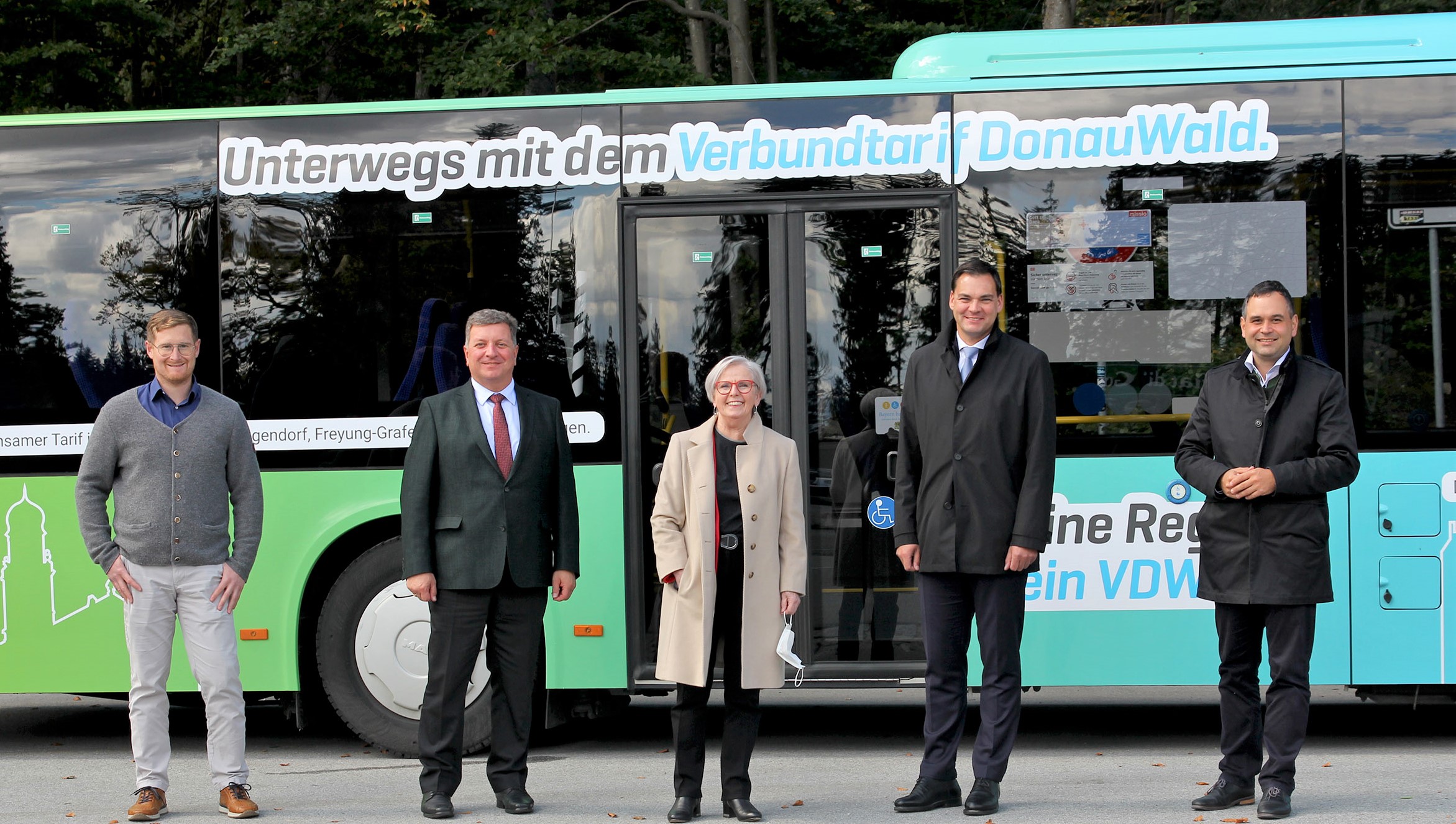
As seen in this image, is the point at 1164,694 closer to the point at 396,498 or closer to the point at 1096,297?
the point at 1096,297

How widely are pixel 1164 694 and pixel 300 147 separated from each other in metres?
5.89

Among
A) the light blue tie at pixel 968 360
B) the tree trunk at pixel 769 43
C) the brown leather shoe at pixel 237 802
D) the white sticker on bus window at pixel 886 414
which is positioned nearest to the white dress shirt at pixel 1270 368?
the light blue tie at pixel 968 360

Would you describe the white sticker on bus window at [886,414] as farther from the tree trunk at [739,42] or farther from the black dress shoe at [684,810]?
the tree trunk at [739,42]

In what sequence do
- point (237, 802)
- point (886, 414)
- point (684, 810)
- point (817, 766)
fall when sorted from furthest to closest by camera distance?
point (817, 766) < point (886, 414) < point (237, 802) < point (684, 810)

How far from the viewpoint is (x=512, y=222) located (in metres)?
6.64

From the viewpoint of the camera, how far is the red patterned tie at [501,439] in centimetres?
556

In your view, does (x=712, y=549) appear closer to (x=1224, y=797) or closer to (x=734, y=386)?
(x=734, y=386)

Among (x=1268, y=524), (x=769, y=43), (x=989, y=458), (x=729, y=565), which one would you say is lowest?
(x=729, y=565)

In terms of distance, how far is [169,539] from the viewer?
5.51 m

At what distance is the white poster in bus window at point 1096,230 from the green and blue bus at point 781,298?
0.01m

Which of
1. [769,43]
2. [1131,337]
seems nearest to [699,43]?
[769,43]

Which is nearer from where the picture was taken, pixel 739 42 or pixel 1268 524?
pixel 1268 524

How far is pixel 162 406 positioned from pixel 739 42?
43.1ft

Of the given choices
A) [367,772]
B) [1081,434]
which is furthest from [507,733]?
[1081,434]
